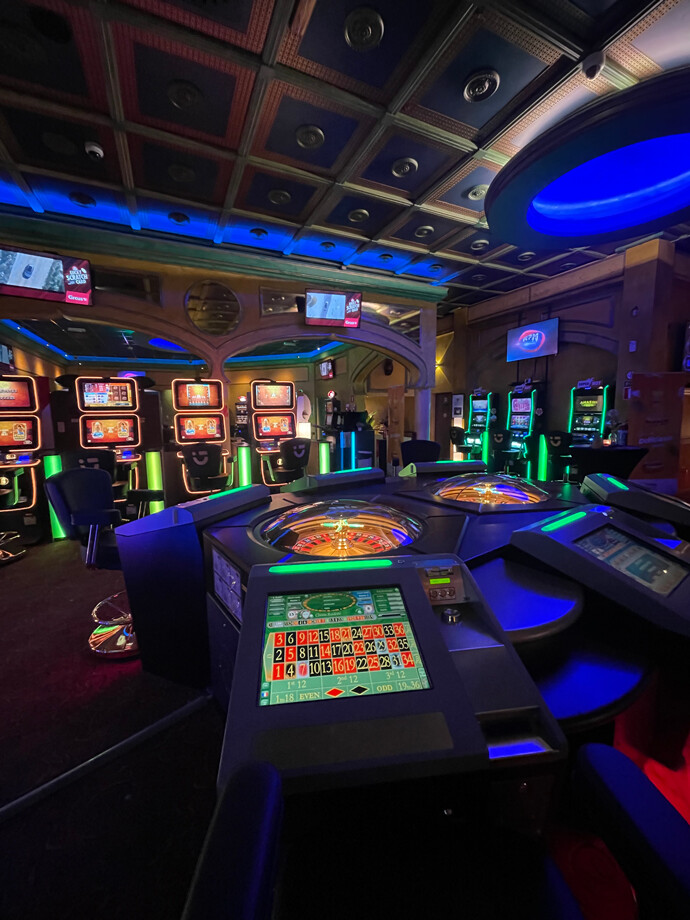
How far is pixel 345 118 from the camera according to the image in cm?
288

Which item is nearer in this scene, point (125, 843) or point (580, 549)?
point (580, 549)

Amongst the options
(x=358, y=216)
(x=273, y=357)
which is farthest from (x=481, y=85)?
(x=273, y=357)

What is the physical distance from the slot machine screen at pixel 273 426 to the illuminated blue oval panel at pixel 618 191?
14.6 ft

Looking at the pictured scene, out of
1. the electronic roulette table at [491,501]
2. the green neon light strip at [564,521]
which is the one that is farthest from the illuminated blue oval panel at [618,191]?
the green neon light strip at [564,521]

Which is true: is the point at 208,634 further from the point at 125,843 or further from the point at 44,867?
the point at 44,867

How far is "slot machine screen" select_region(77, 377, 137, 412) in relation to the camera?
182 inches

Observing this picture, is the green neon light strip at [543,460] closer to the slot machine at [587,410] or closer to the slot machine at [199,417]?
the slot machine at [587,410]

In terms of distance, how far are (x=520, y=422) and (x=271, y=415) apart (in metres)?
4.53

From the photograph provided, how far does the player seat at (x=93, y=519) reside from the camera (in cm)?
219

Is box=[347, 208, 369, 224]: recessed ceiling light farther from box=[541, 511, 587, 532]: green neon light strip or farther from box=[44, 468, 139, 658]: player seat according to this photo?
box=[541, 511, 587, 532]: green neon light strip

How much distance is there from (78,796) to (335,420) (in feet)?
26.3

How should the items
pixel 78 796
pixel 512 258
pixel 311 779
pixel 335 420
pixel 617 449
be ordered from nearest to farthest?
pixel 311 779
pixel 78 796
pixel 617 449
pixel 512 258
pixel 335 420

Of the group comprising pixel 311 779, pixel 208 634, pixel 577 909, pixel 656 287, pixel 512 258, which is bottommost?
pixel 208 634

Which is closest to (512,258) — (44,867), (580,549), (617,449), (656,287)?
(656,287)
